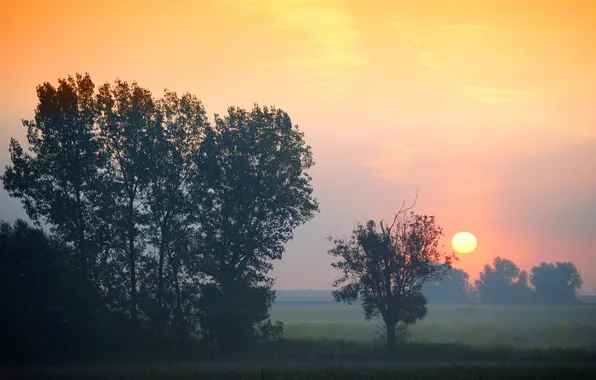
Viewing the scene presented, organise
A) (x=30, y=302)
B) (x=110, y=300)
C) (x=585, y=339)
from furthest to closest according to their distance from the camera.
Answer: (x=585, y=339) → (x=110, y=300) → (x=30, y=302)

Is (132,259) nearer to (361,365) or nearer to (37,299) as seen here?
(37,299)

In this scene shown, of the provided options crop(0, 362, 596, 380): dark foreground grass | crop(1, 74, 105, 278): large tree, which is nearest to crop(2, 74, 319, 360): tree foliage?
crop(1, 74, 105, 278): large tree

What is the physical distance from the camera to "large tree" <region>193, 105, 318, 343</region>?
2322 inches

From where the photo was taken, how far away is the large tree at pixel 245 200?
2322 inches

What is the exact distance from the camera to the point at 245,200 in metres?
60.2

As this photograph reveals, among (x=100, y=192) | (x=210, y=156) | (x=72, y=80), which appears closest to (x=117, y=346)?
(x=100, y=192)

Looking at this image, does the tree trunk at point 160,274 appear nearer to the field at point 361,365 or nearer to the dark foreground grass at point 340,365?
the dark foreground grass at point 340,365

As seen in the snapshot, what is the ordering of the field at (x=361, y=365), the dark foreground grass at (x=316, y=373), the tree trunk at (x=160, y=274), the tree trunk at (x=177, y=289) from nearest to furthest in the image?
the dark foreground grass at (x=316, y=373), the field at (x=361, y=365), the tree trunk at (x=177, y=289), the tree trunk at (x=160, y=274)

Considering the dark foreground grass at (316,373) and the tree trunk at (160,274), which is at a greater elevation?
the tree trunk at (160,274)

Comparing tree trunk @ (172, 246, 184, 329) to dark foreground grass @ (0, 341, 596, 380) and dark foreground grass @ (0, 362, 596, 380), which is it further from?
dark foreground grass @ (0, 362, 596, 380)

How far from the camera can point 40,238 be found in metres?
55.8

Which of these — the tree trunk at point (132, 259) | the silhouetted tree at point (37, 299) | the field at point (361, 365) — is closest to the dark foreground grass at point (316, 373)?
the field at point (361, 365)

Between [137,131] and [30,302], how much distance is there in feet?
57.0

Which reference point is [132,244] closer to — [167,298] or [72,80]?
[167,298]
